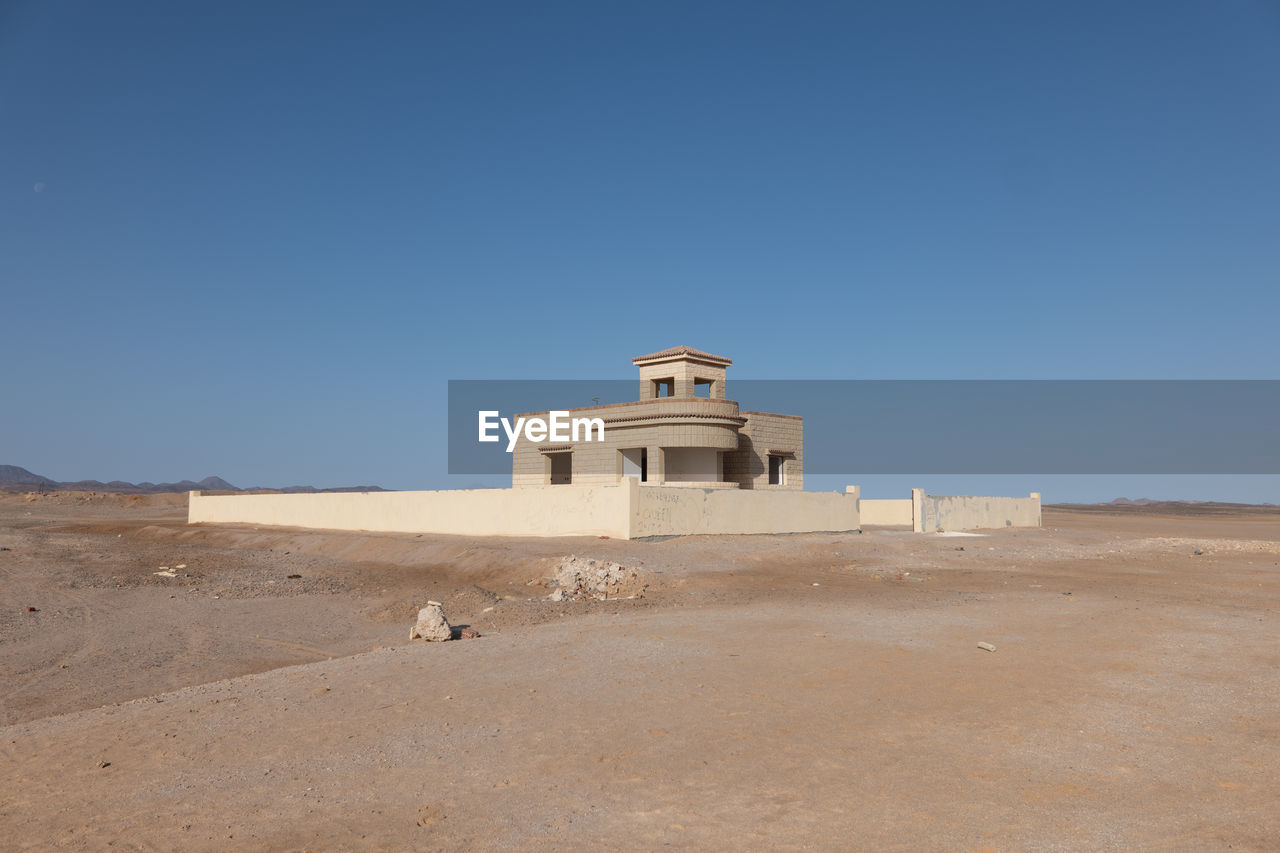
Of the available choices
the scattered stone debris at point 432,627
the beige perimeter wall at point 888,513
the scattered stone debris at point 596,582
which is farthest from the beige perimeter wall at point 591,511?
the scattered stone debris at point 432,627

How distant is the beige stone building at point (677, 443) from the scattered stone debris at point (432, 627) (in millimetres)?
25362

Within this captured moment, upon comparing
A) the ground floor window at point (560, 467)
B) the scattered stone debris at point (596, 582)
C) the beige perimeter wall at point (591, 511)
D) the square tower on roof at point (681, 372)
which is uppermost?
the square tower on roof at point (681, 372)

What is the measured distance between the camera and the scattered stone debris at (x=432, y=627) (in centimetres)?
1048

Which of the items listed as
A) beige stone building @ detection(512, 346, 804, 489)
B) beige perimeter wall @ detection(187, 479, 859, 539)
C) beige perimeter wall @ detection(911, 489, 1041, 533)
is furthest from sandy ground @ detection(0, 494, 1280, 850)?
beige stone building @ detection(512, 346, 804, 489)

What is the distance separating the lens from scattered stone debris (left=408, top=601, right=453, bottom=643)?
10477 millimetres

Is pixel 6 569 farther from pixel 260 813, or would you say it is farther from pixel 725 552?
pixel 260 813

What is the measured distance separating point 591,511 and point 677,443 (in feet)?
44.3

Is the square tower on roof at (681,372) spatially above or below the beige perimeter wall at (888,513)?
above

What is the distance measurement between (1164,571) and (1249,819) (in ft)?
58.1

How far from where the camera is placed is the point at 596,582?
16.3 m

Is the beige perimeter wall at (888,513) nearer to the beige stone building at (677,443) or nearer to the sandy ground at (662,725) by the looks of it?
the beige stone building at (677,443)

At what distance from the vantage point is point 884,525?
1582 inches

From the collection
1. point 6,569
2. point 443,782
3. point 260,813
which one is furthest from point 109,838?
point 6,569

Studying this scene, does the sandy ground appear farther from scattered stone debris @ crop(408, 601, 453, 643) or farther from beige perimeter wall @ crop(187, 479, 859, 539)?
beige perimeter wall @ crop(187, 479, 859, 539)
